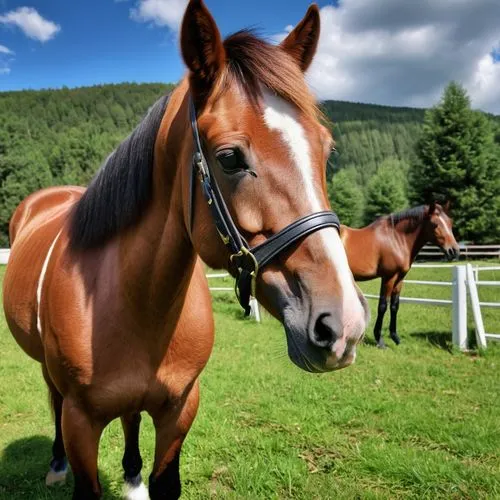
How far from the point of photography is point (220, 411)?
170 inches

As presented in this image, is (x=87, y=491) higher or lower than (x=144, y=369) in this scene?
lower

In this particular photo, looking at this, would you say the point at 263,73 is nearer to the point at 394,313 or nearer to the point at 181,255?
the point at 181,255

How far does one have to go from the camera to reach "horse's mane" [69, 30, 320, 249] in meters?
1.41

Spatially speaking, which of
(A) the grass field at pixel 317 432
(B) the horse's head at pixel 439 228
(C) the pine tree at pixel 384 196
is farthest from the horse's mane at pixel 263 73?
(C) the pine tree at pixel 384 196

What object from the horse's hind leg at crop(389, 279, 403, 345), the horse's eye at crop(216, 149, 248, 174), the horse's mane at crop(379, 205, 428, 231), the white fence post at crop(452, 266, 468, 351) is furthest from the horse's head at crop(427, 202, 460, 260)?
the horse's eye at crop(216, 149, 248, 174)

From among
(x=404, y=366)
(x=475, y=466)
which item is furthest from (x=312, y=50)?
(x=404, y=366)

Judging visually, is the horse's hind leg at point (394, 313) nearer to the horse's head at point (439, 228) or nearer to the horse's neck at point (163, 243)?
the horse's head at point (439, 228)

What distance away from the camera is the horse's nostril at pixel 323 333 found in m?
1.17

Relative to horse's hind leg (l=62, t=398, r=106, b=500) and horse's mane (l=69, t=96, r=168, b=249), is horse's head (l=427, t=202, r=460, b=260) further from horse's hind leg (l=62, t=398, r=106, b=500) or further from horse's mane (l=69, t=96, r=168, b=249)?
horse's hind leg (l=62, t=398, r=106, b=500)

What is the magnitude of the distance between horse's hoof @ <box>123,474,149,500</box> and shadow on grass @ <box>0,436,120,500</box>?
1.03 feet

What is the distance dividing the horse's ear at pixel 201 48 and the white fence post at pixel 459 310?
21.2 ft

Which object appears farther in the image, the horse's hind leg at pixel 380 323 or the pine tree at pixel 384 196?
the pine tree at pixel 384 196

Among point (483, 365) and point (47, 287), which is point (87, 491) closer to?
point (47, 287)

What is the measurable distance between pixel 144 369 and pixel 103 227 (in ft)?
2.28
